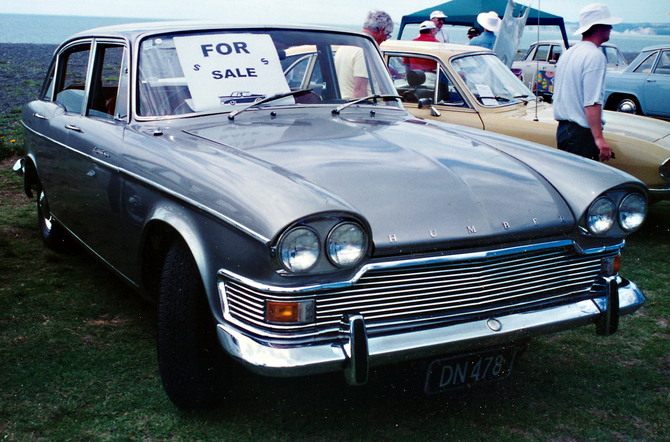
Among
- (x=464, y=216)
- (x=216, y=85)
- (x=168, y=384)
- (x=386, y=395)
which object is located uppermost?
(x=216, y=85)

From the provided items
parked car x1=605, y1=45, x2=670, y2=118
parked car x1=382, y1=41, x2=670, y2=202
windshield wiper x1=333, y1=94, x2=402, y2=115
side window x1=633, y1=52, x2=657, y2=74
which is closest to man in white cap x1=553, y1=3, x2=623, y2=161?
parked car x1=382, y1=41, x2=670, y2=202

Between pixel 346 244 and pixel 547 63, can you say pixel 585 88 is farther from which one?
pixel 547 63

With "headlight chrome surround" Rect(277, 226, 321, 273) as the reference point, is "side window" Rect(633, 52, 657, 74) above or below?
below

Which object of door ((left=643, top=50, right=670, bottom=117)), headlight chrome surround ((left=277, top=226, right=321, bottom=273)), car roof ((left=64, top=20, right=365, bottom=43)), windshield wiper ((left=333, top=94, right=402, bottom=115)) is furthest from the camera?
door ((left=643, top=50, right=670, bottom=117))

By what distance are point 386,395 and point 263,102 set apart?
1.44m

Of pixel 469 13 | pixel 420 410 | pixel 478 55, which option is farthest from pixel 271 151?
pixel 469 13

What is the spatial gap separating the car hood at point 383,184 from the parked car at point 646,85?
9.08 metres

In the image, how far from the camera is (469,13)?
12.9 meters

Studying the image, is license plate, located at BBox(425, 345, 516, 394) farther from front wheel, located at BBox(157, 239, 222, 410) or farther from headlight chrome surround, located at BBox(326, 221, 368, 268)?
front wheel, located at BBox(157, 239, 222, 410)

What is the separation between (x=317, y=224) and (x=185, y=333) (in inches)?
26.8

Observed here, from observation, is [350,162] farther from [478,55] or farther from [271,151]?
[478,55]

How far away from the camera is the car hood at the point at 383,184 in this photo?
191cm

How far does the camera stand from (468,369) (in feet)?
6.89

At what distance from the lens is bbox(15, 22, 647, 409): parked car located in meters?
1.86
